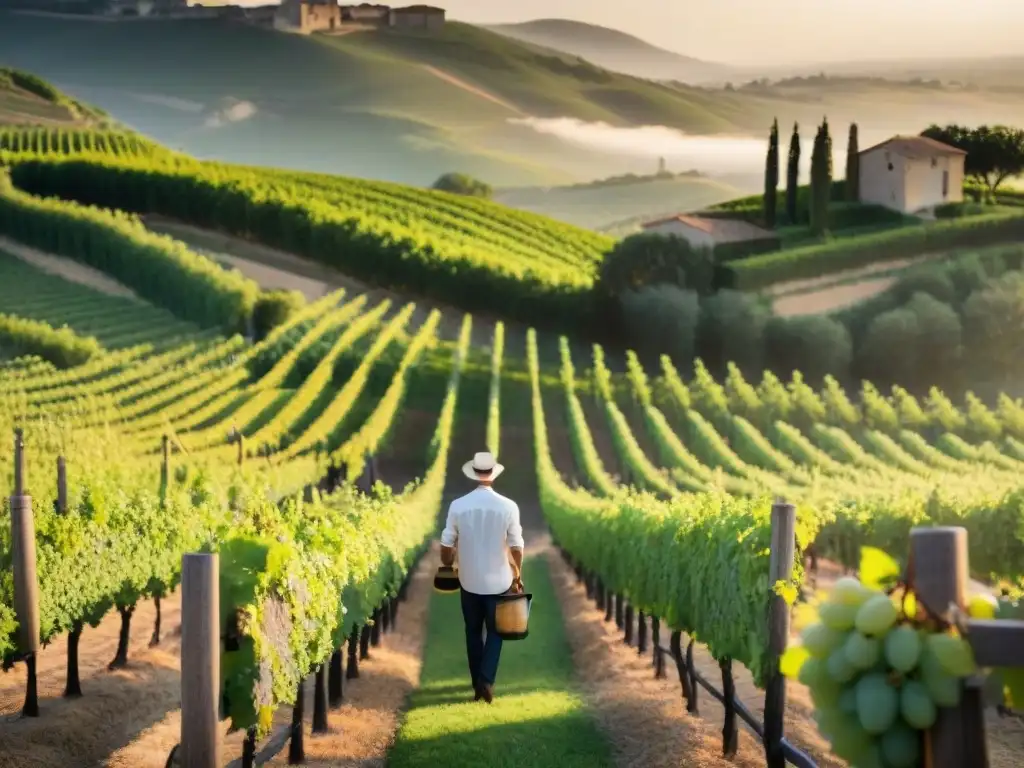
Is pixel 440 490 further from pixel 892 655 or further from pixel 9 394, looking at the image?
pixel 892 655

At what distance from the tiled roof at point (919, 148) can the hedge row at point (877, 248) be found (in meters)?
1.02

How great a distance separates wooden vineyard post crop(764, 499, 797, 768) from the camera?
3805 mm

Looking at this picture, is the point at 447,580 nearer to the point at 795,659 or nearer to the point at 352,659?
the point at 352,659

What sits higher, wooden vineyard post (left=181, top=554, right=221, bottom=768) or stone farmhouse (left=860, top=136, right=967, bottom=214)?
stone farmhouse (left=860, top=136, right=967, bottom=214)

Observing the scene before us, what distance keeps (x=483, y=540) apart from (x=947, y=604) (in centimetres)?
315

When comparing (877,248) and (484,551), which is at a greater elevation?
(877,248)

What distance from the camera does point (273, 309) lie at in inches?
738

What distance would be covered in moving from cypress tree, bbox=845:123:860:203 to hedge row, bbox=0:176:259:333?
8251 millimetres

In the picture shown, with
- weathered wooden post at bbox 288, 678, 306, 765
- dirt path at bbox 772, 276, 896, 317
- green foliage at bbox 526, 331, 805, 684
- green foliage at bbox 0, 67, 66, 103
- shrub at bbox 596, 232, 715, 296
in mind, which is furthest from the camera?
dirt path at bbox 772, 276, 896, 317

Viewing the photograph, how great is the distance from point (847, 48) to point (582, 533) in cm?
1174

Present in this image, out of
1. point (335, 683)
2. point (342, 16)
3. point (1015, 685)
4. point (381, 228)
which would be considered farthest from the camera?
point (381, 228)

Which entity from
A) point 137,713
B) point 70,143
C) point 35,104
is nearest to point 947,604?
point 137,713

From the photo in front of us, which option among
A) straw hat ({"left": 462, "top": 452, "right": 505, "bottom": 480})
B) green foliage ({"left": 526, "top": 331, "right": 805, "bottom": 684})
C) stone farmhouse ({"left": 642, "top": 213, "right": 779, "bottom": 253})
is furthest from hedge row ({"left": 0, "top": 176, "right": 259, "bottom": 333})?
straw hat ({"left": 462, "top": 452, "right": 505, "bottom": 480})

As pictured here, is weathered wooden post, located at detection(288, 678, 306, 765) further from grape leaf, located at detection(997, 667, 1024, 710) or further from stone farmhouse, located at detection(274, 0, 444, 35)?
stone farmhouse, located at detection(274, 0, 444, 35)
